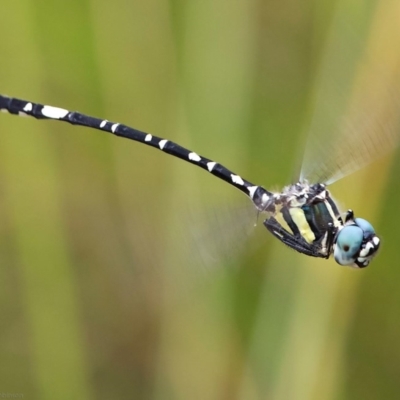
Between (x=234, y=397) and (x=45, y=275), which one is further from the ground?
(x=45, y=275)

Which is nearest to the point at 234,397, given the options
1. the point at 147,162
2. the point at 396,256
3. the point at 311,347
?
the point at 311,347

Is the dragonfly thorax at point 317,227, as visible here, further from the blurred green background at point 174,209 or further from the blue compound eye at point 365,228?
the blurred green background at point 174,209

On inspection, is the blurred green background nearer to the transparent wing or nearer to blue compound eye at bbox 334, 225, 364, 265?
the transparent wing

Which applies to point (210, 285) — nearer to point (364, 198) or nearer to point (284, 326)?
point (284, 326)

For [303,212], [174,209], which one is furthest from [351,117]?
[174,209]

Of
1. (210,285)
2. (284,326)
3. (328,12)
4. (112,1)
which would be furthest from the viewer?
(112,1)

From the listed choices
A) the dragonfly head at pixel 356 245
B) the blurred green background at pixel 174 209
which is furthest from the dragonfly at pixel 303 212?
the blurred green background at pixel 174 209

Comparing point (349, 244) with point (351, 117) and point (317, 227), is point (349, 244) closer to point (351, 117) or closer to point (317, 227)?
point (317, 227)
